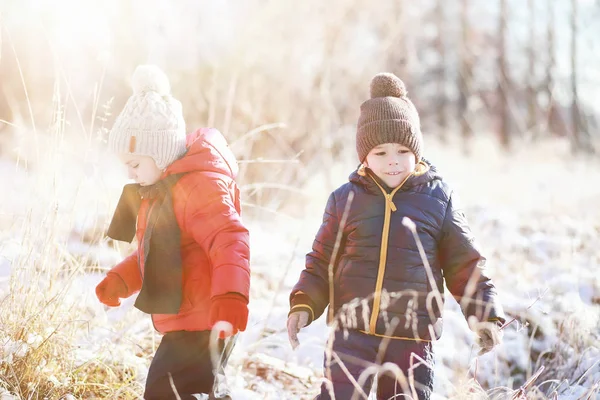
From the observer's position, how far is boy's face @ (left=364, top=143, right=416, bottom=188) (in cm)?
228

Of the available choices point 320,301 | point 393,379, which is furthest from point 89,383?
point 393,379

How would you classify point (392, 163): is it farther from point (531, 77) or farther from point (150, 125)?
point (531, 77)

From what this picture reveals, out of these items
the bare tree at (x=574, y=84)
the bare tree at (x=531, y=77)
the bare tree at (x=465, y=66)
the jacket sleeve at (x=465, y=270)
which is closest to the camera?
the jacket sleeve at (x=465, y=270)

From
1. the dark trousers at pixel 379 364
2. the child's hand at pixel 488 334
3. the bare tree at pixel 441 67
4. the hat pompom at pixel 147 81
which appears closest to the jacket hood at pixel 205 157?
the hat pompom at pixel 147 81

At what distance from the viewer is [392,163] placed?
228cm

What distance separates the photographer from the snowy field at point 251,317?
241cm

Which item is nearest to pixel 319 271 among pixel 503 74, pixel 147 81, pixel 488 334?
pixel 488 334

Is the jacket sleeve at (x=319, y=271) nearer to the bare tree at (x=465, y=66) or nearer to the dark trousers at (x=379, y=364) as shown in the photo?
the dark trousers at (x=379, y=364)

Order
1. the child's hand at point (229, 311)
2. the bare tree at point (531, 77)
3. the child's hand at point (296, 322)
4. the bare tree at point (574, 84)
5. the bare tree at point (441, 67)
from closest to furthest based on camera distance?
the child's hand at point (229, 311), the child's hand at point (296, 322), the bare tree at point (574, 84), the bare tree at point (531, 77), the bare tree at point (441, 67)

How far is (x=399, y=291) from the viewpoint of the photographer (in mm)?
2174

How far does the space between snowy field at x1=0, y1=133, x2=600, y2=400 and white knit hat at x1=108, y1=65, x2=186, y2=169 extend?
1.39ft

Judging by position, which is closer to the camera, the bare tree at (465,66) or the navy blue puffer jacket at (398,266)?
the navy blue puffer jacket at (398,266)

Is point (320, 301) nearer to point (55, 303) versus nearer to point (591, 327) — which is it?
point (55, 303)

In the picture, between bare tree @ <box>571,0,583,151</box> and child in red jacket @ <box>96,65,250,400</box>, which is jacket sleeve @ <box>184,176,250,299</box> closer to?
child in red jacket @ <box>96,65,250,400</box>
